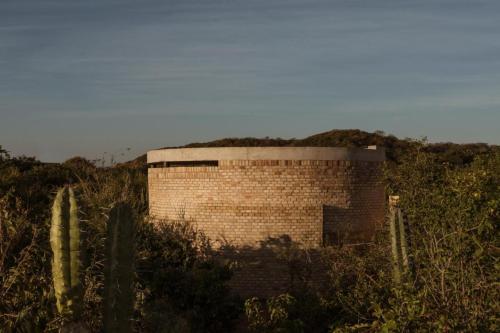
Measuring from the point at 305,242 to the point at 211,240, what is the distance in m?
2.66

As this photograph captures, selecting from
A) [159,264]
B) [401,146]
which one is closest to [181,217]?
[159,264]

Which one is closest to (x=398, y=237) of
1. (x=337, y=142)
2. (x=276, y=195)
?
(x=276, y=195)

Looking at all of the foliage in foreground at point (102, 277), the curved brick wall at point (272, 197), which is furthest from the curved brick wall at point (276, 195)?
the foliage in foreground at point (102, 277)

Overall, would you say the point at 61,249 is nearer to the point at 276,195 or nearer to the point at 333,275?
the point at 276,195

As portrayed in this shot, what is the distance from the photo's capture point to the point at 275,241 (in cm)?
1495

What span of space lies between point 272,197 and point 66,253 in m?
7.04

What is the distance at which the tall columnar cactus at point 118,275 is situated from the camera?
8.82 m

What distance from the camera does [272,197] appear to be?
14766 mm

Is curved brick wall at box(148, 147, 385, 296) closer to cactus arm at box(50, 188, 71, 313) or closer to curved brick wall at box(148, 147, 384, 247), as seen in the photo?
curved brick wall at box(148, 147, 384, 247)

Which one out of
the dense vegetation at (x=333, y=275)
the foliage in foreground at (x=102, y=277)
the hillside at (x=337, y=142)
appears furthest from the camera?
the hillside at (x=337, y=142)

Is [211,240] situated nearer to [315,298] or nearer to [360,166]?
[315,298]

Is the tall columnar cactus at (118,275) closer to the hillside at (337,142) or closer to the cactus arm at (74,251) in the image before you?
Answer: the cactus arm at (74,251)

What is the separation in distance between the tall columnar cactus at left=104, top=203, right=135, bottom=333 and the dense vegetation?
1.72 ft

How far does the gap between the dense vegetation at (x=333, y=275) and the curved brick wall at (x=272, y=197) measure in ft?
2.04
